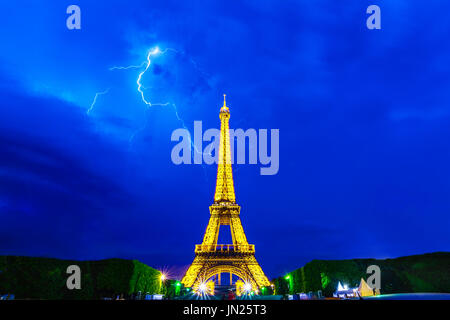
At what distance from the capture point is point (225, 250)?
187 ft

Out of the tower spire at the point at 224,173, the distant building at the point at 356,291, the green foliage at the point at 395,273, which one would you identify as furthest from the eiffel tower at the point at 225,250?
the distant building at the point at 356,291

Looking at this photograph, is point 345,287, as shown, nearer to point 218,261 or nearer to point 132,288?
point 132,288

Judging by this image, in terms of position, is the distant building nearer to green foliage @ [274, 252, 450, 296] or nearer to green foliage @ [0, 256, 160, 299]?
green foliage @ [274, 252, 450, 296]

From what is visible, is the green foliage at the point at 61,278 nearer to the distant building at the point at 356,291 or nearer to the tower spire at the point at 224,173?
the distant building at the point at 356,291

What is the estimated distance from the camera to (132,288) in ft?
110

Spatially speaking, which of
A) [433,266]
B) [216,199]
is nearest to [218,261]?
[216,199]

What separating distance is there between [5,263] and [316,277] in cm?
2986

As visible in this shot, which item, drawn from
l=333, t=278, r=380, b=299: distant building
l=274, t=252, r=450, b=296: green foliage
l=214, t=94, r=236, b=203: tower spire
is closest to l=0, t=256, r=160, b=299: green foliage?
l=274, t=252, r=450, b=296: green foliage

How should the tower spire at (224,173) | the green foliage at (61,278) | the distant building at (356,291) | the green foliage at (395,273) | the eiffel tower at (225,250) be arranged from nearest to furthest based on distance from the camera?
the green foliage at (61,278) < the distant building at (356,291) < the green foliage at (395,273) < the eiffel tower at (225,250) < the tower spire at (224,173)

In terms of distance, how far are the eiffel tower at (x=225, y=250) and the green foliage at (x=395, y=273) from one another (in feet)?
62.7

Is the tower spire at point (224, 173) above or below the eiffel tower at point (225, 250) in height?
above

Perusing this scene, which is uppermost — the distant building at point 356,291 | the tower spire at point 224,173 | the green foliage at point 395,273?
the tower spire at point 224,173

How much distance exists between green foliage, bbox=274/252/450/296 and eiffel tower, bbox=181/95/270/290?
62.7 ft

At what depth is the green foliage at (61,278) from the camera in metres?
28.2
